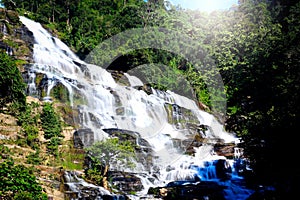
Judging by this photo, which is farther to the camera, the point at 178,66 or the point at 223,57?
the point at 178,66

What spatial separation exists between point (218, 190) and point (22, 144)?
7474 millimetres

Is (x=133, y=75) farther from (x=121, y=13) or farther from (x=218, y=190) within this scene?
(x=218, y=190)

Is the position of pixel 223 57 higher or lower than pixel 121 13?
lower

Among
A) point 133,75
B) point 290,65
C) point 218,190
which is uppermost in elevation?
point 133,75

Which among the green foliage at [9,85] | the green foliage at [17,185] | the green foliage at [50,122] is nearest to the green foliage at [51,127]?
the green foliage at [50,122]

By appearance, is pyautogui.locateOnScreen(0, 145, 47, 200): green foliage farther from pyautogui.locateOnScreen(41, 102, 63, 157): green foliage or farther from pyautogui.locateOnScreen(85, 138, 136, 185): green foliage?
pyautogui.locateOnScreen(41, 102, 63, 157): green foliage

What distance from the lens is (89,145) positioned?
1329cm

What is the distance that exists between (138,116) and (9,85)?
7698mm

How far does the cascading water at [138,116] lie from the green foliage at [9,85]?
2.47m

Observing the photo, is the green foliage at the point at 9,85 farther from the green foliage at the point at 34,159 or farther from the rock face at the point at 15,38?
the rock face at the point at 15,38

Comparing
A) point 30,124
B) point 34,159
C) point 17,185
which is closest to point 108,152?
point 34,159

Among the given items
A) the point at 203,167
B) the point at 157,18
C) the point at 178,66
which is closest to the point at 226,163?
the point at 203,167

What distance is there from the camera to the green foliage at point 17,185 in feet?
26.6

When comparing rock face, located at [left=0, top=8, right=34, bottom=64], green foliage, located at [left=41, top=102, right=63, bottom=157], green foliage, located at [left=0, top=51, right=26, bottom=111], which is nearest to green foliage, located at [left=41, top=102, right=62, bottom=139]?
green foliage, located at [left=41, top=102, right=63, bottom=157]
